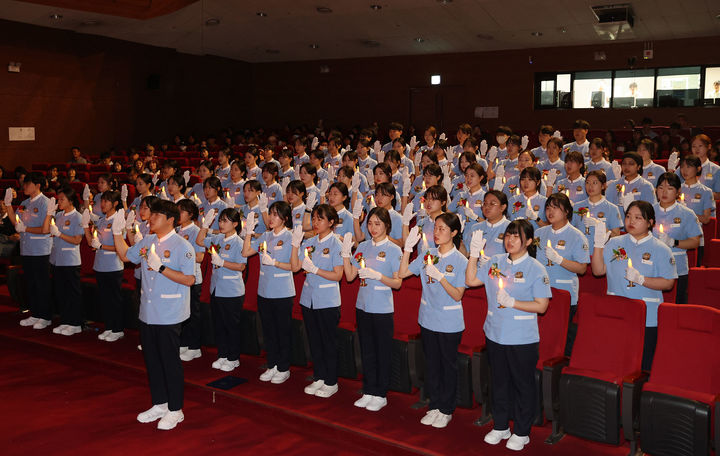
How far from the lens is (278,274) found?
4.68m

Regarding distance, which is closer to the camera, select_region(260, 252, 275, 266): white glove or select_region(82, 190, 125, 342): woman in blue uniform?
select_region(260, 252, 275, 266): white glove

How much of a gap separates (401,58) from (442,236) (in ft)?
42.9

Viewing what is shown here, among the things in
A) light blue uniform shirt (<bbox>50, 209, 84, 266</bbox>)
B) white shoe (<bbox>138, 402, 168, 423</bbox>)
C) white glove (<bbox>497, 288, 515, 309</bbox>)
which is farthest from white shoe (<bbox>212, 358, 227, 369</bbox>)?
white glove (<bbox>497, 288, 515, 309</bbox>)

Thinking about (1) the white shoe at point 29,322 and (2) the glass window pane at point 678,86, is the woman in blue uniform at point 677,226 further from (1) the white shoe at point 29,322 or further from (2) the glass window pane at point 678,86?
(2) the glass window pane at point 678,86

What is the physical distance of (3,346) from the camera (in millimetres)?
5914

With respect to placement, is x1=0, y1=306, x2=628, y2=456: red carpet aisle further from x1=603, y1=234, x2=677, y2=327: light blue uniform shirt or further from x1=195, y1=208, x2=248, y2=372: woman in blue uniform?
x1=603, y1=234, x2=677, y2=327: light blue uniform shirt

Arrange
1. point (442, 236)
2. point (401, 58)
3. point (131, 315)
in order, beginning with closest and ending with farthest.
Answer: point (442, 236) → point (131, 315) → point (401, 58)

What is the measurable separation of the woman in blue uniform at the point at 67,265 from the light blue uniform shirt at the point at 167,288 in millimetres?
2267

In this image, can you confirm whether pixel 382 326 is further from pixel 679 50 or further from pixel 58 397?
pixel 679 50

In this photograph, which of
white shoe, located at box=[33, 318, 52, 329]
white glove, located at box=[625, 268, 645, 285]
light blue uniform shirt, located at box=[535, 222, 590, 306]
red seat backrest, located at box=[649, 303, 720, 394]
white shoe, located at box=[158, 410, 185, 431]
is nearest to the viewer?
red seat backrest, located at box=[649, 303, 720, 394]

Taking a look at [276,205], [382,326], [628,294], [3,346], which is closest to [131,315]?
[3,346]

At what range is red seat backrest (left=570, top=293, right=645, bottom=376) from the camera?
3652mm

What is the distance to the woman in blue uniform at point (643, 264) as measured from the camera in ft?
12.7

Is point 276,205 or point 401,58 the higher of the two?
point 401,58
